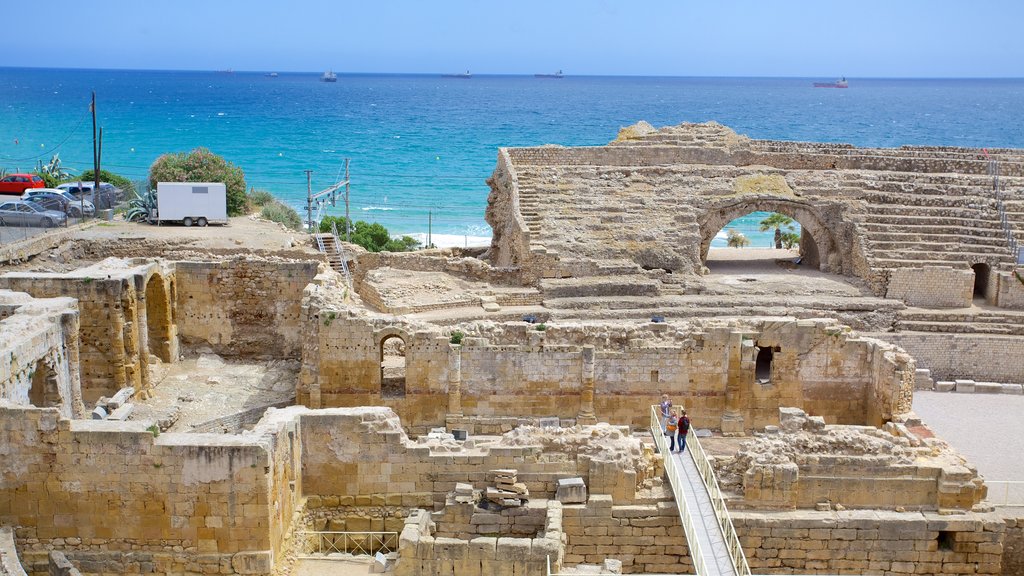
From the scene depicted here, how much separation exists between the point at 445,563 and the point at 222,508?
2939 mm

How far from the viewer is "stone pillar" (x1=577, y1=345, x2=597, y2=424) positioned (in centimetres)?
1880

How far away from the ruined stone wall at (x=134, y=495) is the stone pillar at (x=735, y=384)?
30.0 feet

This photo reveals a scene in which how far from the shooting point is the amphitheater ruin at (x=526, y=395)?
13328 millimetres

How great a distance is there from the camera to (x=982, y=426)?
72.5 feet

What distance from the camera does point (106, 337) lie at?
19031mm

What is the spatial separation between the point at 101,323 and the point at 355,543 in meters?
7.17

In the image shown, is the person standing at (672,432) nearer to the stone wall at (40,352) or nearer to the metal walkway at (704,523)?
the metal walkway at (704,523)

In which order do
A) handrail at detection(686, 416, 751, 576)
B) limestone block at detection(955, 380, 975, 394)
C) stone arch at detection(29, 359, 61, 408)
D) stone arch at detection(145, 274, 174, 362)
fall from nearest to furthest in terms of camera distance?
handrail at detection(686, 416, 751, 576) → stone arch at detection(29, 359, 61, 408) → stone arch at detection(145, 274, 174, 362) → limestone block at detection(955, 380, 975, 394)

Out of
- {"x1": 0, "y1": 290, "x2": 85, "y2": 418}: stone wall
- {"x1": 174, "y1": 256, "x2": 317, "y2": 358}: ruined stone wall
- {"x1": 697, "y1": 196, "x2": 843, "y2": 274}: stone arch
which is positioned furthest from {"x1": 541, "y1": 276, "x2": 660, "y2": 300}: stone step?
{"x1": 0, "y1": 290, "x2": 85, "y2": 418}: stone wall

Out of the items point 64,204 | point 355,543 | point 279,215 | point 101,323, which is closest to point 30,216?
point 64,204

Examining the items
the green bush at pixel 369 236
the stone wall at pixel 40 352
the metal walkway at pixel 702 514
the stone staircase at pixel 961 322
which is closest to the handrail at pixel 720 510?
the metal walkway at pixel 702 514

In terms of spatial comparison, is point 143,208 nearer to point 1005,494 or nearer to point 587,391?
point 587,391

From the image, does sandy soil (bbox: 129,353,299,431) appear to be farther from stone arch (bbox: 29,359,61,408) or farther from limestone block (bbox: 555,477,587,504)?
limestone block (bbox: 555,477,587,504)

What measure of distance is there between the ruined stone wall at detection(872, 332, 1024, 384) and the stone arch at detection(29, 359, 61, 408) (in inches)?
785
